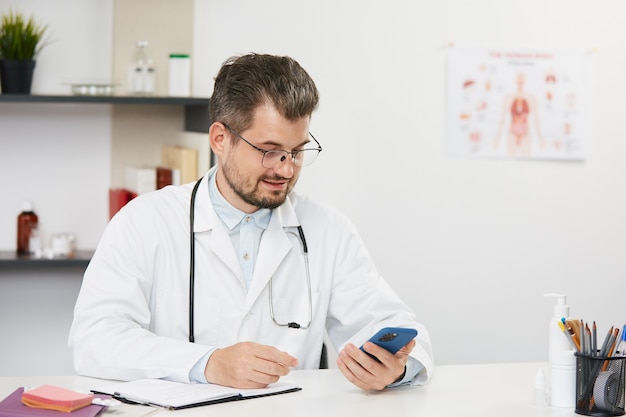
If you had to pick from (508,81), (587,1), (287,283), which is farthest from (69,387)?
(587,1)

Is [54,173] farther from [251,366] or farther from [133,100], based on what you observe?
[251,366]

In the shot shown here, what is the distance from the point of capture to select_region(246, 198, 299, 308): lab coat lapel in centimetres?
225

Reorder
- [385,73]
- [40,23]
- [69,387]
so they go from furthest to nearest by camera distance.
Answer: [385,73]
[40,23]
[69,387]

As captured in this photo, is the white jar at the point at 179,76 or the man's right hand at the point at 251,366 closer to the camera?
the man's right hand at the point at 251,366

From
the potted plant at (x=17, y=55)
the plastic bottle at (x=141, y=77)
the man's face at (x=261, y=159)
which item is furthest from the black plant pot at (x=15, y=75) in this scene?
the man's face at (x=261, y=159)

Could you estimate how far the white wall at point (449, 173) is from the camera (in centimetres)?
354

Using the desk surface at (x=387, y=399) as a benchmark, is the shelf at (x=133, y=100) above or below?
above

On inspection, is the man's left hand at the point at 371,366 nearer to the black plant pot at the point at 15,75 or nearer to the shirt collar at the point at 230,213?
the shirt collar at the point at 230,213

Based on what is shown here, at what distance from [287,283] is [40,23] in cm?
158

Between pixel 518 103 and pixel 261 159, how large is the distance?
1845mm

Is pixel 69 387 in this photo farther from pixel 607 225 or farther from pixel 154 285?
pixel 607 225

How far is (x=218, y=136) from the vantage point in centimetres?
229

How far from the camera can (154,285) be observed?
2244 mm

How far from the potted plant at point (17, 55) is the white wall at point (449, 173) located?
0.61m
